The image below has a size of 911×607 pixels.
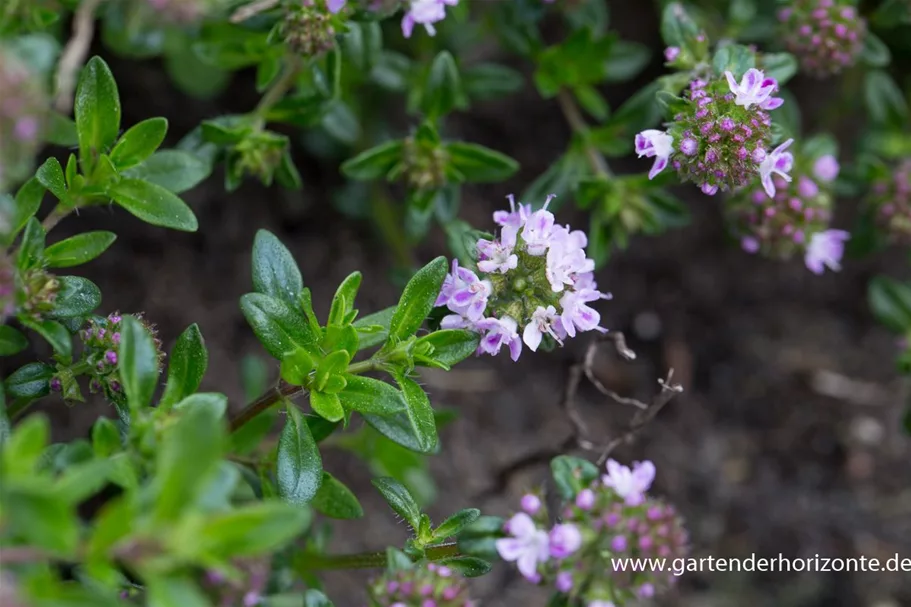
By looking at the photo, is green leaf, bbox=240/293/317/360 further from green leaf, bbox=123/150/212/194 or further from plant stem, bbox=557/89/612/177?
plant stem, bbox=557/89/612/177

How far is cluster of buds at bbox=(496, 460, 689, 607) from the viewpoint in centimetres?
265

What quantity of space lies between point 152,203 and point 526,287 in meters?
1.34

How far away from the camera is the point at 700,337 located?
5250mm

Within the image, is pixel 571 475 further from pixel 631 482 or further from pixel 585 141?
pixel 585 141

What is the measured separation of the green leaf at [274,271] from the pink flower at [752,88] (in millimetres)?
1592

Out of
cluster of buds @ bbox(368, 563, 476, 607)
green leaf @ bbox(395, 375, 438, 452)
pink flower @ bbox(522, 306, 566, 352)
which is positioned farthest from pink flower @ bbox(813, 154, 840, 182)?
cluster of buds @ bbox(368, 563, 476, 607)

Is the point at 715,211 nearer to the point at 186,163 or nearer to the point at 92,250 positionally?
the point at 186,163

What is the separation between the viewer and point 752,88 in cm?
305

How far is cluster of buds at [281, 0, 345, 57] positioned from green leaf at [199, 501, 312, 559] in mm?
1841

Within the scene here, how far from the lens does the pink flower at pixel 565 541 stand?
2.61m

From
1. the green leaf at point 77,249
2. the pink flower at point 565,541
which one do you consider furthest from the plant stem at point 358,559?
the green leaf at point 77,249

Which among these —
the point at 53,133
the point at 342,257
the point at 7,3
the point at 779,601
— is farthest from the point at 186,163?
the point at 779,601

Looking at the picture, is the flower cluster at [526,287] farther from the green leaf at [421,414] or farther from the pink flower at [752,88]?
the pink flower at [752,88]

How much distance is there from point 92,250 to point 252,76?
6.90 feet
